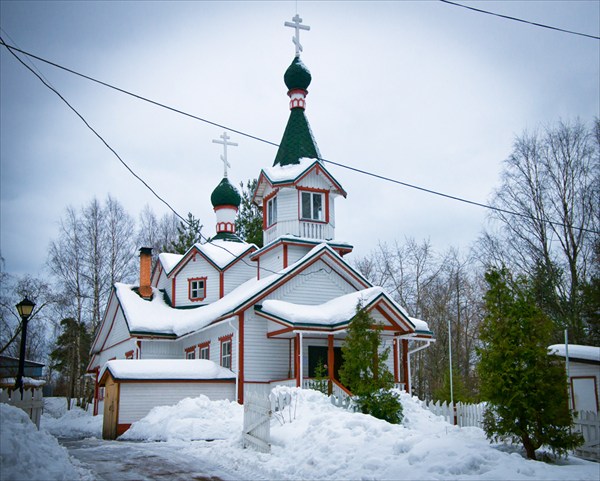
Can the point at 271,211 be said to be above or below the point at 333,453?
above

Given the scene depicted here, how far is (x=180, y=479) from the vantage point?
11094 mm

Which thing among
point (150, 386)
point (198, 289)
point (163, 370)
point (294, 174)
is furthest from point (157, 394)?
point (294, 174)

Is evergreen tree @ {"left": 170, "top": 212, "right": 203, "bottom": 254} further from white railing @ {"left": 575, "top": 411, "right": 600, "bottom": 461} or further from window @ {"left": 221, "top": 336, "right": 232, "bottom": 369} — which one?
white railing @ {"left": 575, "top": 411, "right": 600, "bottom": 461}

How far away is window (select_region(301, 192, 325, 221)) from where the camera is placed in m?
27.6

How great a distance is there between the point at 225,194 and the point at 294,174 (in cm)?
887

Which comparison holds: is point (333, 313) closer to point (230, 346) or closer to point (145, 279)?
point (230, 346)

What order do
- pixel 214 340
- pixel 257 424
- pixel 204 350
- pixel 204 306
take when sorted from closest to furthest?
1. pixel 257 424
2. pixel 214 340
3. pixel 204 350
4. pixel 204 306

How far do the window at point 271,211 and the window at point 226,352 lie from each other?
5549 millimetres

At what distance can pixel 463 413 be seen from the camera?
1895 cm

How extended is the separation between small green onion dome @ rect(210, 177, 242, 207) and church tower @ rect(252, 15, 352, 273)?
6190 mm

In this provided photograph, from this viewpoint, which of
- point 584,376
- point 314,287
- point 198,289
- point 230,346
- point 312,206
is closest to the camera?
point 584,376

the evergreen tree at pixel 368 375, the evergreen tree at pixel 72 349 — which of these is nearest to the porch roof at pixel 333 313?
the evergreen tree at pixel 368 375

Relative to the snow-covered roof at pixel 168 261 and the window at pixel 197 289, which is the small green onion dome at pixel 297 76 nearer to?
the window at pixel 197 289

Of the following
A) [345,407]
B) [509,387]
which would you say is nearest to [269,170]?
[345,407]
